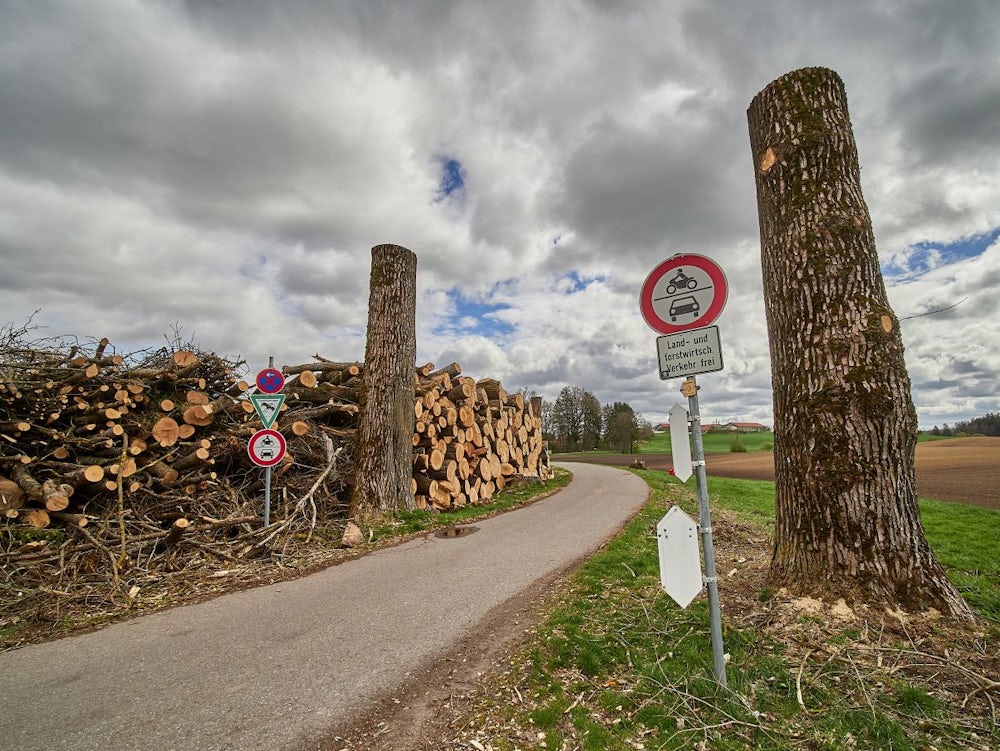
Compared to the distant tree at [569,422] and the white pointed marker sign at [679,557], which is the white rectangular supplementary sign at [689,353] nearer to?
the white pointed marker sign at [679,557]

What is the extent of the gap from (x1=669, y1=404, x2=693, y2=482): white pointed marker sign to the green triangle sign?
19.2 feet

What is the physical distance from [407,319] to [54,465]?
5499 mm

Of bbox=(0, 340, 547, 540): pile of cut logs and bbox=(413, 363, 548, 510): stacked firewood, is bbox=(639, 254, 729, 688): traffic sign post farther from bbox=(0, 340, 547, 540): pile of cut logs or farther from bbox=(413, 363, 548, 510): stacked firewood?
bbox=(413, 363, 548, 510): stacked firewood

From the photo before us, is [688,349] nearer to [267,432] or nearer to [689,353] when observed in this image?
[689,353]

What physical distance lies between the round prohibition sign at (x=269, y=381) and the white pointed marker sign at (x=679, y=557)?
6.03 meters

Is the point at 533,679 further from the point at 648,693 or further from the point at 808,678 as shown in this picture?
the point at 808,678

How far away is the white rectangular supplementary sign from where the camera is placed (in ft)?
9.82

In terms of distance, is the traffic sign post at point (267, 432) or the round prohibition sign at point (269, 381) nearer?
the traffic sign post at point (267, 432)

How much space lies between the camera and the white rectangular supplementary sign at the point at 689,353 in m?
2.99

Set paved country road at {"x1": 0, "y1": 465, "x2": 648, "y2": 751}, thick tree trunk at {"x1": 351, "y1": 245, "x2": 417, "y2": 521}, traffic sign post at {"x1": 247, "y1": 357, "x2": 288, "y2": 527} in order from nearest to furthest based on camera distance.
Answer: paved country road at {"x1": 0, "y1": 465, "x2": 648, "y2": 751}
traffic sign post at {"x1": 247, "y1": 357, "x2": 288, "y2": 527}
thick tree trunk at {"x1": 351, "y1": 245, "x2": 417, "y2": 521}

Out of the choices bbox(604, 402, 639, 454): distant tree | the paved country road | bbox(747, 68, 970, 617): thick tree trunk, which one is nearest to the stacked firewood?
the paved country road

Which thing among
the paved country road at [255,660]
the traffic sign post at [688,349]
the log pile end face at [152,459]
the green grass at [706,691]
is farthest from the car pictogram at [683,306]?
the log pile end face at [152,459]

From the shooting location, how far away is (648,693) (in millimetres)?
2988

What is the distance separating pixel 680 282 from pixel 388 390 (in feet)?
22.1
